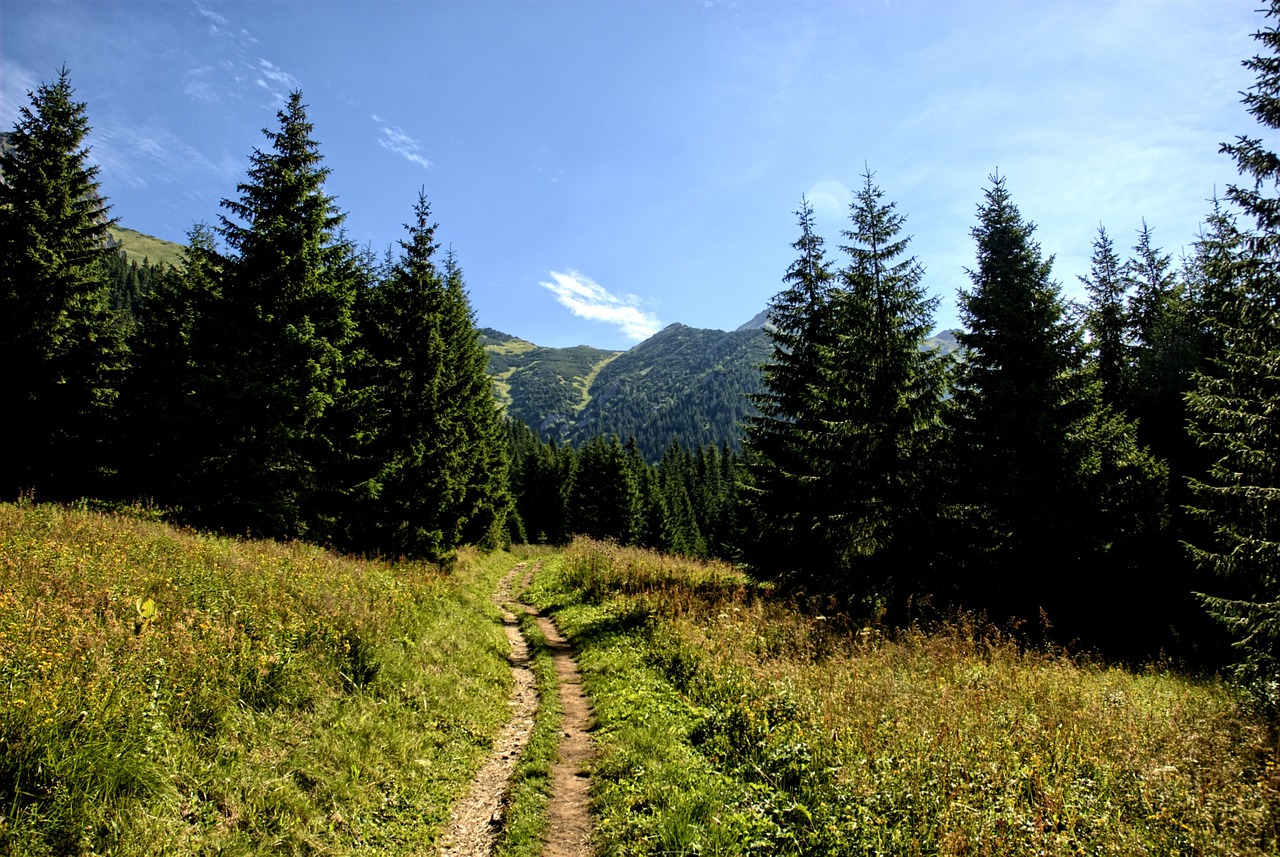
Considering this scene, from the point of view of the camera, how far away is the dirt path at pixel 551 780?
5.53 metres

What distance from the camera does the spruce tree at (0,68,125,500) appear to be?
18.1 m

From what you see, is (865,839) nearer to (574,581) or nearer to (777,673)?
(777,673)

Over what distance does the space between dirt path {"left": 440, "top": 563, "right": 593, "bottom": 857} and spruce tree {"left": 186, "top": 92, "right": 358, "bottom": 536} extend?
10332mm

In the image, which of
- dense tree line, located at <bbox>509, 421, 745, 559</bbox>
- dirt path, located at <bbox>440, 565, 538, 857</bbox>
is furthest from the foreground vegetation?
dense tree line, located at <bbox>509, 421, 745, 559</bbox>

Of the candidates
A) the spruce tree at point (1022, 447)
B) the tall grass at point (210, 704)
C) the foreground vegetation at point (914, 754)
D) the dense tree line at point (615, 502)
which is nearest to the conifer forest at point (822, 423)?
the spruce tree at point (1022, 447)

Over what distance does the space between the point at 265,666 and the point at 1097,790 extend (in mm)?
9388

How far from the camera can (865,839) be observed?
197 inches

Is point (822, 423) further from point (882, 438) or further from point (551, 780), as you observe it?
point (551, 780)

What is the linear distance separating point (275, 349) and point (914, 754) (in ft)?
61.4

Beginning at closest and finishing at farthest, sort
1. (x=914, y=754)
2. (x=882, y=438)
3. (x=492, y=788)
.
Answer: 1. (x=914, y=754)
2. (x=492, y=788)
3. (x=882, y=438)

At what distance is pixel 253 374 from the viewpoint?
15555 millimetres

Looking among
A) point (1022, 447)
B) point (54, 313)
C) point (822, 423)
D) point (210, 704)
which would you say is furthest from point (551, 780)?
point (54, 313)

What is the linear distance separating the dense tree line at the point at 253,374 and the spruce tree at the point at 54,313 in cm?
5

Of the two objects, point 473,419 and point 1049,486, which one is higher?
point 473,419
